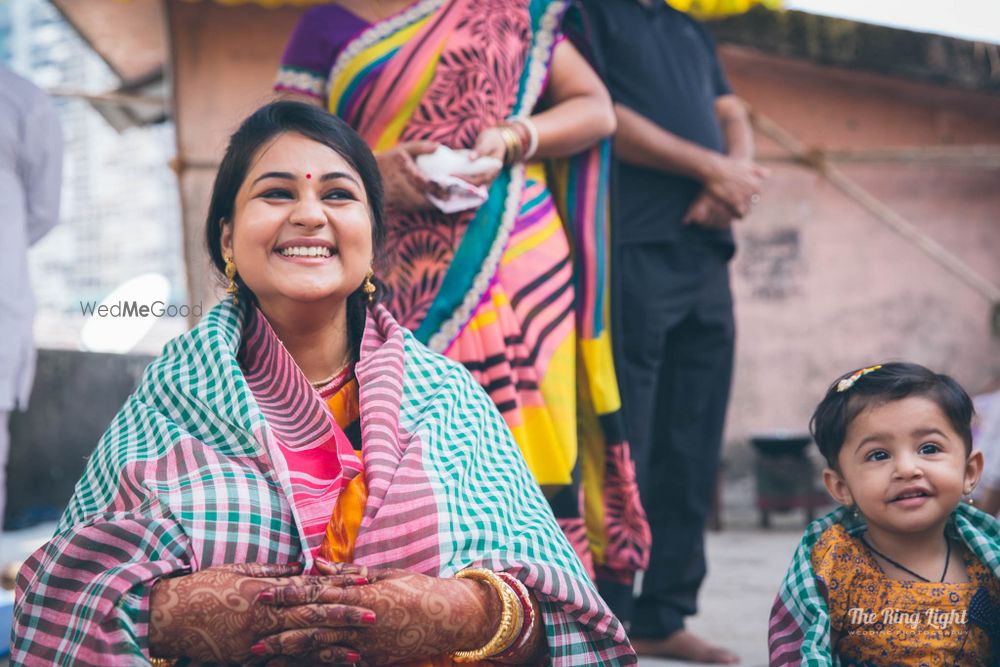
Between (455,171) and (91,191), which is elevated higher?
(91,191)

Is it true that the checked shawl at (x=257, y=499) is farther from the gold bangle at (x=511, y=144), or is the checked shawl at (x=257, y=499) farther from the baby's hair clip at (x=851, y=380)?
the gold bangle at (x=511, y=144)

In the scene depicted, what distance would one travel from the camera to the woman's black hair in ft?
7.09

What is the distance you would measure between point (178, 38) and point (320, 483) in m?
5.12

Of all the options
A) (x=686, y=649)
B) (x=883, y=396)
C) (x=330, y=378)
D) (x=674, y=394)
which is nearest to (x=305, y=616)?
(x=330, y=378)

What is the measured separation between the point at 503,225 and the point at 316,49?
2.32 feet

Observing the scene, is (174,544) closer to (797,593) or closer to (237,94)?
(797,593)

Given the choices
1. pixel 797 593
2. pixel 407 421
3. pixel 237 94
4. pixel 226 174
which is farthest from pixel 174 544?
pixel 237 94

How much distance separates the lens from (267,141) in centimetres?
215

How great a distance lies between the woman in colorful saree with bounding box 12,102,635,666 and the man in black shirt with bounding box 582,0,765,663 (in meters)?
1.18

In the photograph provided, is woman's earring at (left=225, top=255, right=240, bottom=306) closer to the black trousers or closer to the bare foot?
the black trousers

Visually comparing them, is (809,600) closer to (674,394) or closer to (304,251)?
(304,251)

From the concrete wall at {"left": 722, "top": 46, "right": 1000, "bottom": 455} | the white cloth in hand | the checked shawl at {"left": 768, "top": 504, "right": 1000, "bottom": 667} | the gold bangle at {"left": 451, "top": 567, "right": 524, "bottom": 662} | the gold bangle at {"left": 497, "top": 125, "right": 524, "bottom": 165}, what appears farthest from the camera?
the concrete wall at {"left": 722, "top": 46, "right": 1000, "bottom": 455}

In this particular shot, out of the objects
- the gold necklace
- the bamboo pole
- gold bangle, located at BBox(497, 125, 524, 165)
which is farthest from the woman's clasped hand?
the bamboo pole

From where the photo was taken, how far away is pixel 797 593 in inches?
81.0
